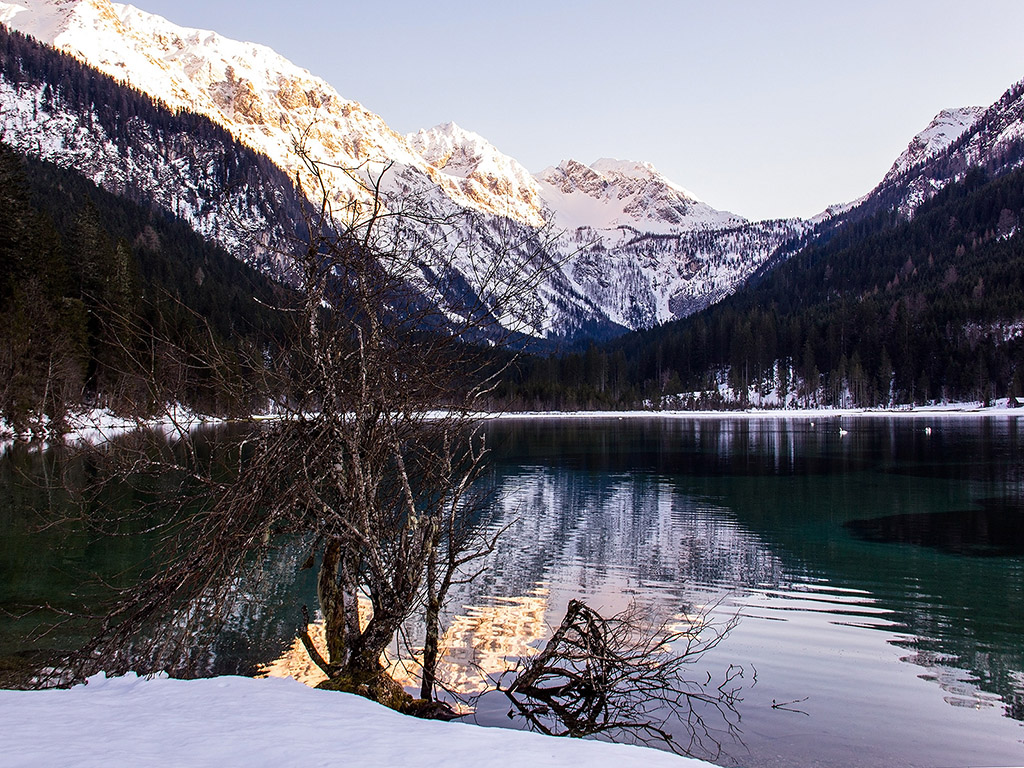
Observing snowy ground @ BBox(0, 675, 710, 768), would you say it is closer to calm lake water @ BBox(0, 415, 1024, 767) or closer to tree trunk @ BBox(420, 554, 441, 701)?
tree trunk @ BBox(420, 554, 441, 701)

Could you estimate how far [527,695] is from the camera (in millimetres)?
8625

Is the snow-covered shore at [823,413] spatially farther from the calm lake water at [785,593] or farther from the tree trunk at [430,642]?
the tree trunk at [430,642]

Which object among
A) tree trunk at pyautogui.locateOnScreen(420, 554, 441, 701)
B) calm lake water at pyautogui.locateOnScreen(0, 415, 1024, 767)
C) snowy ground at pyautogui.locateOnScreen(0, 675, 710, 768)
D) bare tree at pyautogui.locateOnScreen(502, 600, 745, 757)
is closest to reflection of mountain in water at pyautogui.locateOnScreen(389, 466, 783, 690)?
calm lake water at pyautogui.locateOnScreen(0, 415, 1024, 767)

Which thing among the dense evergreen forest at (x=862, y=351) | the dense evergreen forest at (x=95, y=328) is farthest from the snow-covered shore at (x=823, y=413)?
the dense evergreen forest at (x=95, y=328)

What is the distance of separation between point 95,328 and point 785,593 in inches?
2828

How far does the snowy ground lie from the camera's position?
443cm

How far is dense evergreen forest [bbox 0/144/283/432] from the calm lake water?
439 centimetres

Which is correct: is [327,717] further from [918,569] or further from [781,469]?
[781,469]

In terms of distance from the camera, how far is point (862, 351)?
5994 inches

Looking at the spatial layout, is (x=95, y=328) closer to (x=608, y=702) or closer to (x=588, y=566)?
(x=588, y=566)

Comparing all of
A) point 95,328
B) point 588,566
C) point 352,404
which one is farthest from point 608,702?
point 95,328

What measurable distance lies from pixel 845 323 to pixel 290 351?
571 ft

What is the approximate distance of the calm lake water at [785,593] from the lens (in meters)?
8.71

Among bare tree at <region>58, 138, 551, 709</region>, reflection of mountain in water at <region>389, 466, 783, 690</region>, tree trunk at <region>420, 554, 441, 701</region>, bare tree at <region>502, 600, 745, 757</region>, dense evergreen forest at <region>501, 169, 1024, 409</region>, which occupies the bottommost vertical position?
reflection of mountain in water at <region>389, 466, 783, 690</region>
